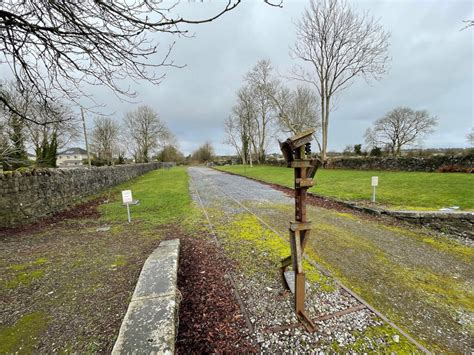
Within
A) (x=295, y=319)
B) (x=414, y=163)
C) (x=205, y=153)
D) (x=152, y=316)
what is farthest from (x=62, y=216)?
(x=205, y=153)

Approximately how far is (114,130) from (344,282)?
154 ft

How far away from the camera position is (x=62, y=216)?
6.64 meters

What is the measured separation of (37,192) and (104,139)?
39049 mm

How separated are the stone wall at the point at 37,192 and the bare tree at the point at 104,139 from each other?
34.5 meters

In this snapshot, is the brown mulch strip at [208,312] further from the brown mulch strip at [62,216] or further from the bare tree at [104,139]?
the bare tree at [104,139]

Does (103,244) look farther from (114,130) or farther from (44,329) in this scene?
(114,130)

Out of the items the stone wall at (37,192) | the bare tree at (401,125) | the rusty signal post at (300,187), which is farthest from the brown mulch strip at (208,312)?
the bare tree at (401,125)

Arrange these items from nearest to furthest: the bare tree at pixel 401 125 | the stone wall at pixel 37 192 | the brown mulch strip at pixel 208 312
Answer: the brown mulch strip at pixel 208 312 → the stone wall at pixel 37 192 → the bare tree at pixel 401 125

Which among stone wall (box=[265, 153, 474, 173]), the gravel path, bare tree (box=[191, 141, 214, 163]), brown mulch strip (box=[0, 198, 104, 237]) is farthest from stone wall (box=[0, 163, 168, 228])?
bare tree (box=[191, 141, 214, 163])

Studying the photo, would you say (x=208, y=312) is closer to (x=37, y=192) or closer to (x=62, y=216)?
(x=62, y=216)

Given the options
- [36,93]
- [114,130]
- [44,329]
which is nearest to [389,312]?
[44,329]

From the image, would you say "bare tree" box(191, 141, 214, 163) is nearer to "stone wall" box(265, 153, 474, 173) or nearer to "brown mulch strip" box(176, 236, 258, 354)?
"stone wall" box(265, 153, 474, 173)

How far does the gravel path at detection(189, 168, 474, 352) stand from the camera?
6.55 ft

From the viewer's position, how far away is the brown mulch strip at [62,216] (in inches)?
208
